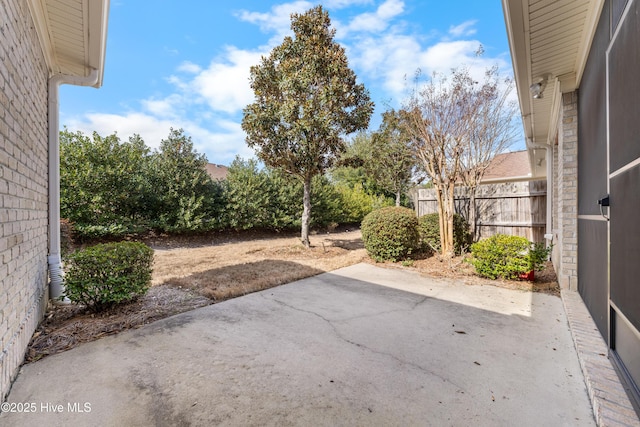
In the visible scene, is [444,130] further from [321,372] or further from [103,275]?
[103,275]

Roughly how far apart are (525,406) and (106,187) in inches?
403

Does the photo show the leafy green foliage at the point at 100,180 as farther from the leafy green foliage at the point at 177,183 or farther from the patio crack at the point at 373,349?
the patio crack at the point at 373,349

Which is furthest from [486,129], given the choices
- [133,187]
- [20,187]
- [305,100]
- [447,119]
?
[133,187]

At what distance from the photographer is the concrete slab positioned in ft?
5.93

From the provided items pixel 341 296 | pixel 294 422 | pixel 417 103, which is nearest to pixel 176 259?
pixel 341 296

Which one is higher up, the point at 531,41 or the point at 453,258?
the point at 531,41

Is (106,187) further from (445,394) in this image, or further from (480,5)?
(480,5)

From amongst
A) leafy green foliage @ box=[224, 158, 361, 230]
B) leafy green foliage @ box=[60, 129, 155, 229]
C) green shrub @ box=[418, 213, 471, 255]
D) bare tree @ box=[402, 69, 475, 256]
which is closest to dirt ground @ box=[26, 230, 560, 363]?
green shrub @ box=[418, 213, 471, 255]

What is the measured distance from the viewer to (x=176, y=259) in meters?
7.37

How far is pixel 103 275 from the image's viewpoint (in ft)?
11.0

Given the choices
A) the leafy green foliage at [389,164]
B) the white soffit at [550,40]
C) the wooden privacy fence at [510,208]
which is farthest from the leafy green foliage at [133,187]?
the white soffit at [550,40]

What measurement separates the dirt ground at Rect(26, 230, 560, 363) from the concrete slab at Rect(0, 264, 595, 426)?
1.11 ft

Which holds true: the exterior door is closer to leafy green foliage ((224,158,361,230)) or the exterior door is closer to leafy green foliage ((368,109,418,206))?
leafy green foliage ((224,158,361,230))

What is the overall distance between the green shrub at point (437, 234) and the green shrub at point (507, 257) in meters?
1.97
